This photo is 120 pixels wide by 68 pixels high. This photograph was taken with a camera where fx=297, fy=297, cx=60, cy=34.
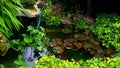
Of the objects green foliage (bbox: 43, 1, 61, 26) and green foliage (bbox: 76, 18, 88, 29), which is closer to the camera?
green foliage (bbox: 76, 18, 88, 29)

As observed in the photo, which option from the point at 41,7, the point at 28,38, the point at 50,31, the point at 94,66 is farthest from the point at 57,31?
the point at 94,66

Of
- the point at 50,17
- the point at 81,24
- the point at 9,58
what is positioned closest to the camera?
the point at 9,58

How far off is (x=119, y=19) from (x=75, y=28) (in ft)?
5.03

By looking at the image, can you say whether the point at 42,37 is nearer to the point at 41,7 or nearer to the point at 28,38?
the point at 28,38

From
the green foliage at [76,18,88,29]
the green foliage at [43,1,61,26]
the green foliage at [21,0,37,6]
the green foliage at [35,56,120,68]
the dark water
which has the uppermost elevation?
the green foliage at [21,0,37,6]

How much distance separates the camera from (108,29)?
8922mm

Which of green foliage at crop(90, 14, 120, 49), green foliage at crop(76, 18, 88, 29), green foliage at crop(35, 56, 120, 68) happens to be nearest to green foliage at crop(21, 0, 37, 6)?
green foliage at crop(76, 18, 88, 29)

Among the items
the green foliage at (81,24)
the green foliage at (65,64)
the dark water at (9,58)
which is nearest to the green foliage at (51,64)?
the green foliage at (65,64)

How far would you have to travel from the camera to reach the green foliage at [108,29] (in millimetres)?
8305

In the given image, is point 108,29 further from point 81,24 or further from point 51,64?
point 51,64

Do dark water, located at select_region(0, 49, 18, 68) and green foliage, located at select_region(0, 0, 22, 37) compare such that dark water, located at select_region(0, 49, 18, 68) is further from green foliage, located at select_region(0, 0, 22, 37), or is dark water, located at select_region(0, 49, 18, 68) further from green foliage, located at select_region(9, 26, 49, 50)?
green foliage, located at select_region(0, 0, 22, 37)

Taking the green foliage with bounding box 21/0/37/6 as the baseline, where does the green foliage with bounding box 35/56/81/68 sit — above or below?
below

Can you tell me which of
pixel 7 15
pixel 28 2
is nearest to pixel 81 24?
Result: pixel 28 2

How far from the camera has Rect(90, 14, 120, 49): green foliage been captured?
8305 millimetres
